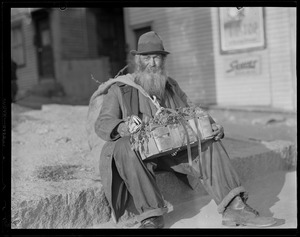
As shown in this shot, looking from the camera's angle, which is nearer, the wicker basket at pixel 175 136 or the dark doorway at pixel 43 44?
the wicker basket at pixel 175 136

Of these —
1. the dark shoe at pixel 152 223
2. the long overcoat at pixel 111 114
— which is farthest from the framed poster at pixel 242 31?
the dark shoe at pixel 152 223

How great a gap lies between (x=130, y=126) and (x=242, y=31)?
6103 mm

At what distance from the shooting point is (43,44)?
13977 mm

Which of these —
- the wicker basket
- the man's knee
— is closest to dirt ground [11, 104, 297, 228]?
the man's knee

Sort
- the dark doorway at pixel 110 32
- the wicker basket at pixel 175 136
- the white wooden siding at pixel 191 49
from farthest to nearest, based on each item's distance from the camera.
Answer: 1. the dark doorway at pixel 110 32
2. the white wooden siding at pixel 191 49
3. the wicker basket at pixel 175 136

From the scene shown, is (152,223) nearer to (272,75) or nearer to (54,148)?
(54,148)

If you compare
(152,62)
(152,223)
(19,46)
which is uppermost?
(19,46)

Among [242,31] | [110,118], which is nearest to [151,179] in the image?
[110,118]

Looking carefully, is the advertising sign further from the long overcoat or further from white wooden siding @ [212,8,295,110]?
the long overcoat

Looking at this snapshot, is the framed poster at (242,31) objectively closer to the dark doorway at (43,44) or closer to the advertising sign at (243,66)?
the advertising sign at (243,66)

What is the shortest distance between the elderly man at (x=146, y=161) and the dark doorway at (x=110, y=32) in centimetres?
1045

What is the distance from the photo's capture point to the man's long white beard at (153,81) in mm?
3580
